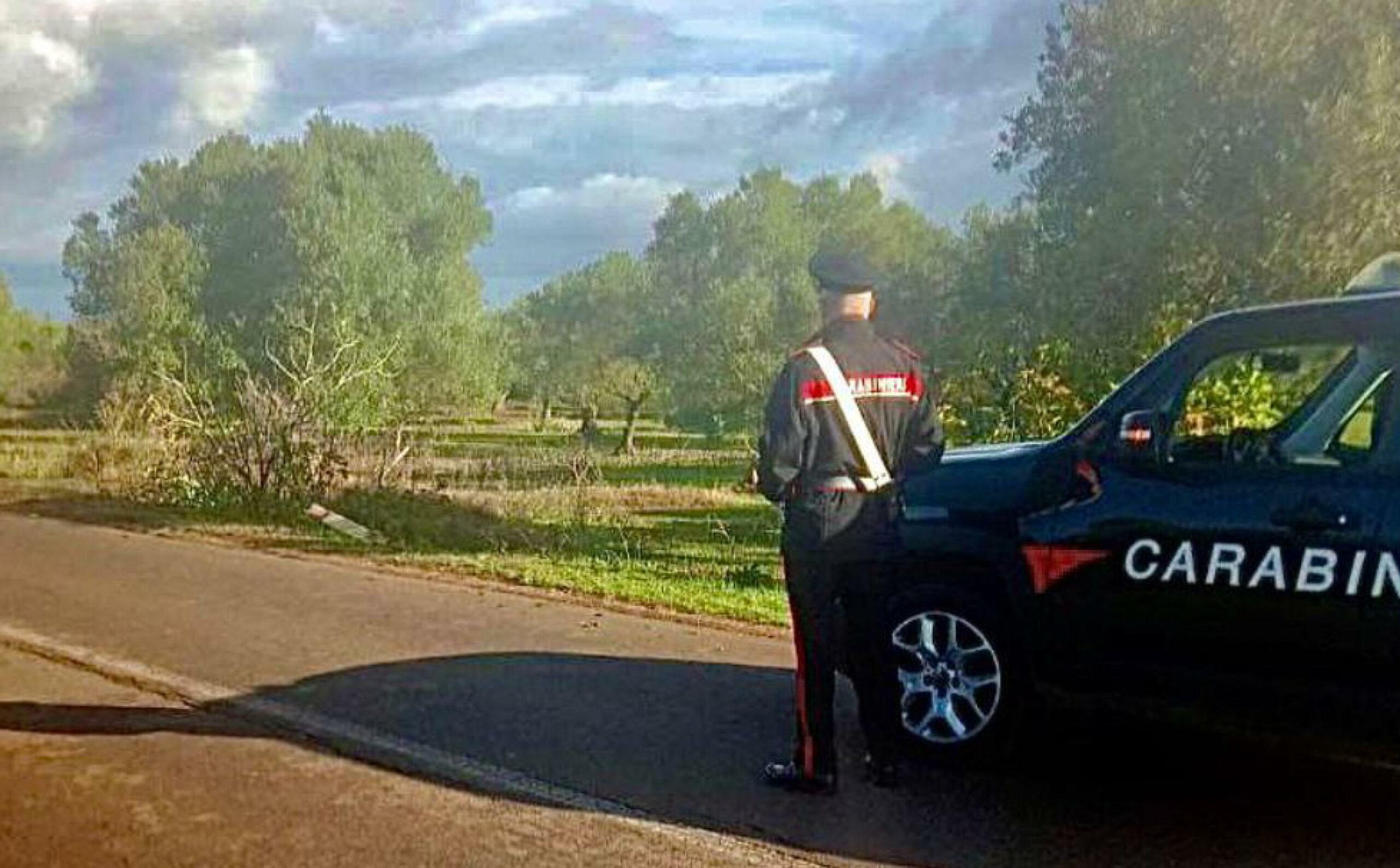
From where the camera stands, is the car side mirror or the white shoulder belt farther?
the white shoulder belt

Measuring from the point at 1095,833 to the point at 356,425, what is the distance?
563 inches

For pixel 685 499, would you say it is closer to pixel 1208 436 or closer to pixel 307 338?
pixel 307 338

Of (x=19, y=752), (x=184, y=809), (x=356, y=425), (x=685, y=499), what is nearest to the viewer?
(x=184, y=809)

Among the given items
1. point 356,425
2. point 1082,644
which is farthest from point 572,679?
point 356,425

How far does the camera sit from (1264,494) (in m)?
4.52

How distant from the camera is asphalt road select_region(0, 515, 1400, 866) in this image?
15.3 ft

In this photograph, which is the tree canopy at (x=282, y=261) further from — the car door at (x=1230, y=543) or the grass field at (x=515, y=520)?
the car door at (x=1230, y=543)

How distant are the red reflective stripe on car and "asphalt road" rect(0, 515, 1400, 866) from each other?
75cm

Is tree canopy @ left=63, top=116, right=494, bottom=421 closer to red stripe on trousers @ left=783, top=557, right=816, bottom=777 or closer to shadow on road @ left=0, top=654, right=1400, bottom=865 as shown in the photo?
shadow on road @ left=0, top=654, right=1400, bottom=865

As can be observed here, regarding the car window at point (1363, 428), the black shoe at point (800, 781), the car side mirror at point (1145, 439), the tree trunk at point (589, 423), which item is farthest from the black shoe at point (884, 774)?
Answer: the tree trunk at point (589, 423)

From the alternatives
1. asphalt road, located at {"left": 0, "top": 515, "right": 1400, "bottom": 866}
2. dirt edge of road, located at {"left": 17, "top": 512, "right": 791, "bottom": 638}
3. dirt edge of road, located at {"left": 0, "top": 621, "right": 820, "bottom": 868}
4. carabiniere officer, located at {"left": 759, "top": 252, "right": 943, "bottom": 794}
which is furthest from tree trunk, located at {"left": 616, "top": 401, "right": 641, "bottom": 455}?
carabiniere officer, located at {"left": 759, "top": 252, "right": 943, "bottom": 794}

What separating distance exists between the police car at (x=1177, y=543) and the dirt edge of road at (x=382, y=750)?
1.28 m

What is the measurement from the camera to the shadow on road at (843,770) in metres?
4.59

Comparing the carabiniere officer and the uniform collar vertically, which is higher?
the uniform collar
